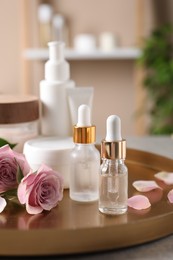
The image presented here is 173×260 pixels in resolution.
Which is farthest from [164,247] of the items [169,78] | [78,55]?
[78,55]

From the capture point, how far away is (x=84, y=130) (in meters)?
0.62

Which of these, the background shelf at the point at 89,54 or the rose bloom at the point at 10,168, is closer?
the rose bloom at the point at 10,168

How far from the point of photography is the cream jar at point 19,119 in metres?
0.74

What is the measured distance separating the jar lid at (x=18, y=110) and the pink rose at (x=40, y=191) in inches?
6.3

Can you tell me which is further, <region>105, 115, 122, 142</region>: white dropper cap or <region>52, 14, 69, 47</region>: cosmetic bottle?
<region>52, 14, 69, 47</region>: cosmetic bottle

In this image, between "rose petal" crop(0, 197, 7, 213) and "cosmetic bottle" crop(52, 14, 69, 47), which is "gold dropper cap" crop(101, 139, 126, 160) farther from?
"cosmetic bottle" crop(52, 14, 69, 47)

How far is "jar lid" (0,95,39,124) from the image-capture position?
741mm

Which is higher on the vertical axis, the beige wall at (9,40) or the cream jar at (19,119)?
the beige wall at (9,40)

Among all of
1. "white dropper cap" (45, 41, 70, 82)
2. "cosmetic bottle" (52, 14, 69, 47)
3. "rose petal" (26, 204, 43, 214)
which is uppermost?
"cosmetic bottle" (52, 14, 69, 47)

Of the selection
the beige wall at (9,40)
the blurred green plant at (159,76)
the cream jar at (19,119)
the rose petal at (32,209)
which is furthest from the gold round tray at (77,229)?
the beige wall at (9,40)

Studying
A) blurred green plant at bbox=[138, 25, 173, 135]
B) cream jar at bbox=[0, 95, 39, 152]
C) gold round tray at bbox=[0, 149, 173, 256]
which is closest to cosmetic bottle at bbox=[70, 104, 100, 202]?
gold round tray at bbox=[0, 149, 173, 256]

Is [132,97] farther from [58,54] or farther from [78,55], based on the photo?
[58,54]

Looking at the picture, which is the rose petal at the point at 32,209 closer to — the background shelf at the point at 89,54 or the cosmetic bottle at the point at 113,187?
the cosmetic bottle at the point at 113,187

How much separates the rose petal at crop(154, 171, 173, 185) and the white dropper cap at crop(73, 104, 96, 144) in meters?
0.18
